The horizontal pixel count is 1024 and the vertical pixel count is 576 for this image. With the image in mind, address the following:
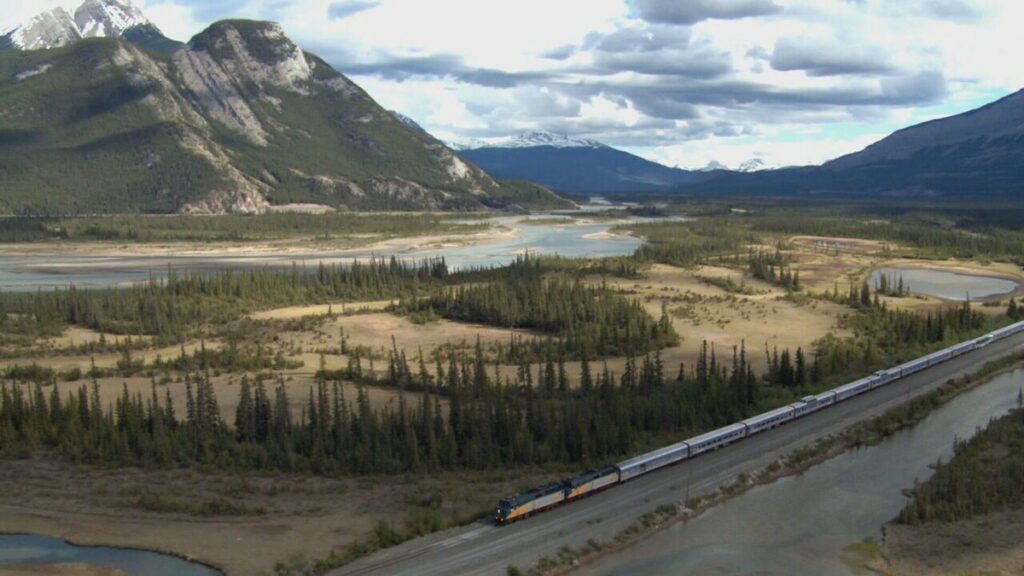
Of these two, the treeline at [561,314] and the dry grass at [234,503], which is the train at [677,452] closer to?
the dry grass at [234,503]

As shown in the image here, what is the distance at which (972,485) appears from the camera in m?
53.8

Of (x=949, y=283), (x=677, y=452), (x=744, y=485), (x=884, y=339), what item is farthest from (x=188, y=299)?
(x=949, y=283)

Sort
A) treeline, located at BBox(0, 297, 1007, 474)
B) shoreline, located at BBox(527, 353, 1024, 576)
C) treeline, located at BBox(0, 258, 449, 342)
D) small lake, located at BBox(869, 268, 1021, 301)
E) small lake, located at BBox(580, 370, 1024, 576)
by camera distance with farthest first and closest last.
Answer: small lake, located at BBox(869, 268, 1021, 301)
treeline, located at BBox(0, 258, 449, 342)
treeline, located at BBox(0, 297, 1007, 474)
shoreline, located at BBox(527, 353, 1024, 576)
small lake, located at BBox(580, 370, 1024, 576)

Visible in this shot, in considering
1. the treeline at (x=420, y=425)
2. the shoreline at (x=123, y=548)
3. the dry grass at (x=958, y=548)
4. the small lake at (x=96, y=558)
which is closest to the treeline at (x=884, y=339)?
the treeline at (x=420, y=425)

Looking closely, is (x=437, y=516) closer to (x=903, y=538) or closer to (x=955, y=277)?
(x=903, y=538)

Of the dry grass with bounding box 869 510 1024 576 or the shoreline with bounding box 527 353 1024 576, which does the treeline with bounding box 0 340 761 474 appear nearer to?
the shoreline with bounding box 527 353 1024 576

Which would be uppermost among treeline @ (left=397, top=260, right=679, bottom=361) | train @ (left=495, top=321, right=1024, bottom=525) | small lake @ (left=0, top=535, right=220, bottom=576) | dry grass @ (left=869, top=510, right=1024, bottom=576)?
treeline @ (left=397, top=260, right=679, bottom=361)

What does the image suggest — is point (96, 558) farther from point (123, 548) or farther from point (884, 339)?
point (884, 339)

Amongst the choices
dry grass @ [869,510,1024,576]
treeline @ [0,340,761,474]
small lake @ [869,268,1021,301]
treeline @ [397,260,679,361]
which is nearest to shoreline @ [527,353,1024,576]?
dry grass @ [869,510,1024,576]

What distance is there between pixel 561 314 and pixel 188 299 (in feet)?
179

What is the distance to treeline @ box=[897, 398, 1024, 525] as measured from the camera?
51.6 metres

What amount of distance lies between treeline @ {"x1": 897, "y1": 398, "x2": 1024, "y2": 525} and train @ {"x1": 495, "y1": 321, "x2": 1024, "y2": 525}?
1116 cm

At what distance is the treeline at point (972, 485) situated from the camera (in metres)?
51.6

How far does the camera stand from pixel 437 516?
51.1 meters
